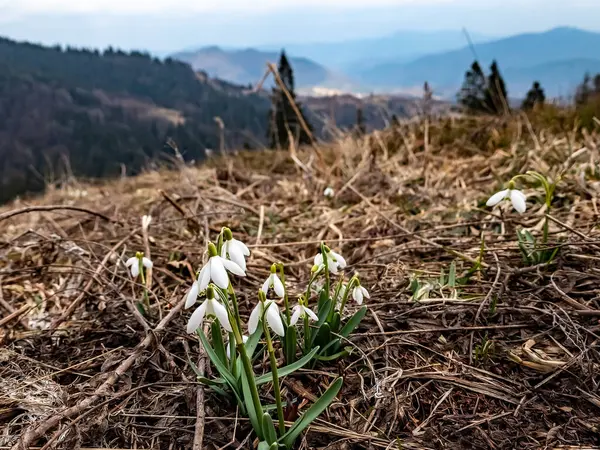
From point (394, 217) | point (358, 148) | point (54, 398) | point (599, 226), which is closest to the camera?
point (54, 398)

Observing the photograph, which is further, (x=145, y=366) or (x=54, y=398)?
(x=145, y=366)

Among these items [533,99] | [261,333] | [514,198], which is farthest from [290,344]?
[533,99]

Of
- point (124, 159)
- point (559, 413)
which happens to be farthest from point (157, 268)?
point (124, 159)

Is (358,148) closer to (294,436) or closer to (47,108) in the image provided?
(294,436)

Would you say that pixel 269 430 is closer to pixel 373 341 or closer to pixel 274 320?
pixel 274 320

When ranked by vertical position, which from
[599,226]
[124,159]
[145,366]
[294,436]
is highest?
[599,226]

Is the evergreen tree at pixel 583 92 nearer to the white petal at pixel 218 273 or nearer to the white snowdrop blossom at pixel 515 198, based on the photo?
the white snowdrop blossom at pixel 515 198

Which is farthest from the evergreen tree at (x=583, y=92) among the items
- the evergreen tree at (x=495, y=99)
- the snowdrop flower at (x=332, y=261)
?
the snowdrop flower at (x=332, y=261)

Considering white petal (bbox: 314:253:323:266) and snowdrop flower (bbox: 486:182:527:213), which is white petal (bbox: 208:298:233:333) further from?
snowdrop flower (bbox: 486:182:527:213)
